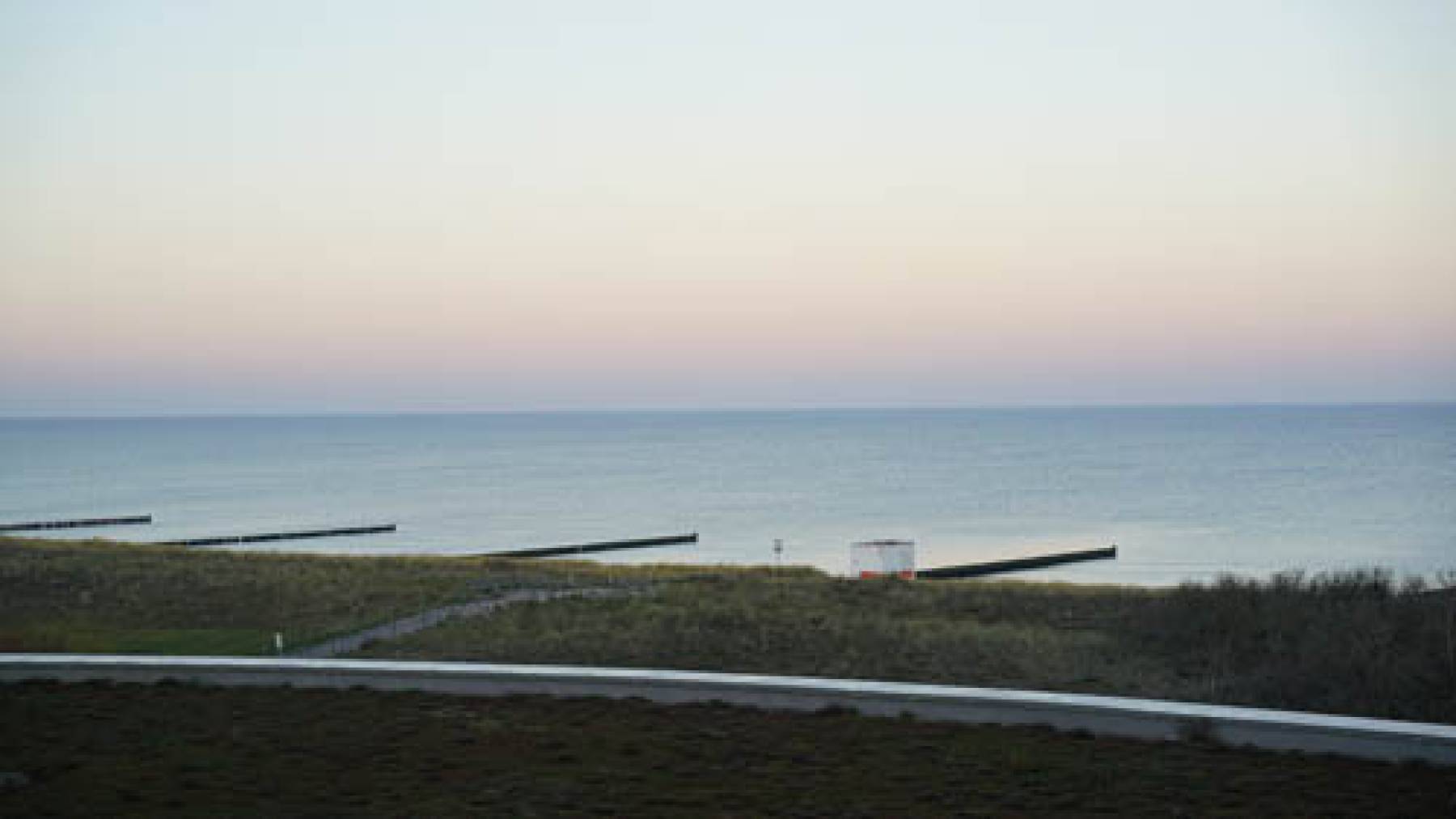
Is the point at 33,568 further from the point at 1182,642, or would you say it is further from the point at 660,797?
the point at 660,797

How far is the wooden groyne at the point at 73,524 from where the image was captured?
Answer: 67312 mm

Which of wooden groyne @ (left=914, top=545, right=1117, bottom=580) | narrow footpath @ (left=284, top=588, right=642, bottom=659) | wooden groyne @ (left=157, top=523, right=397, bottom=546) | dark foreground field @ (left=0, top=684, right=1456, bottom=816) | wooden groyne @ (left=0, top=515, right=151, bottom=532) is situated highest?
dark foreground field @ (left=0, top=684, right=1456, bottom=816)

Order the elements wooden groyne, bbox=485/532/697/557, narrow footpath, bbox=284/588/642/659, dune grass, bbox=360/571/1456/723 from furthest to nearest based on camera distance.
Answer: wooden groyne, bbox=485/532/697/557 → narrow footpath, bbox=284/588/642/659 → dune grass, bbox=360/571/1456/723

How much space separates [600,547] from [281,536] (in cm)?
1653

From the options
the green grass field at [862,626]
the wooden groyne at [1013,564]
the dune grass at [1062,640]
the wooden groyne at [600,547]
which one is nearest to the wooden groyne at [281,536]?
the wooden groyne at [600,547]

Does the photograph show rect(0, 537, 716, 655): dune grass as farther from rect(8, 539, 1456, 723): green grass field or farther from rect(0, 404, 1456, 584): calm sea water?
rect(0, 404, 1456, 584): calm sea water

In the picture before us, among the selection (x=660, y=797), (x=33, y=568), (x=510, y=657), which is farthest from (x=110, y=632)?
(x=660, y=797)

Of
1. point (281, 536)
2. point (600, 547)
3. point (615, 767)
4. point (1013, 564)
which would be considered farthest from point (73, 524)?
point (615, 767)

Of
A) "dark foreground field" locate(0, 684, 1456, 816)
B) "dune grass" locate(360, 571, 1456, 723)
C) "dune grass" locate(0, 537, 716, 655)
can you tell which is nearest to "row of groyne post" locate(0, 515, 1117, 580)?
"dune grass" locate(0, 537, 716, 655)

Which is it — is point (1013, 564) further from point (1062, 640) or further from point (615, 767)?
point (615, 767)

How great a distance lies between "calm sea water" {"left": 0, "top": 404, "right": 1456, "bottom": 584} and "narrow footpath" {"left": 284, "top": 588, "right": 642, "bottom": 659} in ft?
87.3

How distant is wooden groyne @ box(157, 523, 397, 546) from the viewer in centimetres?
5859

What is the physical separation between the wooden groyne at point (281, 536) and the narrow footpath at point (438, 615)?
34.6 meters

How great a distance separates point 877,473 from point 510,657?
290ft
